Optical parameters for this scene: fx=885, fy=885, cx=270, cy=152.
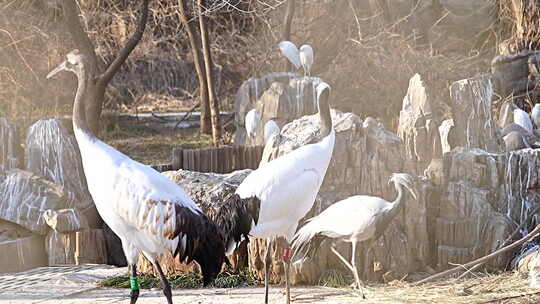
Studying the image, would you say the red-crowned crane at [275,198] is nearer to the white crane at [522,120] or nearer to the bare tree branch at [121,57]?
the white crane at [522,120]

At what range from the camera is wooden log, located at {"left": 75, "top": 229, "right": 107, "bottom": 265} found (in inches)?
335

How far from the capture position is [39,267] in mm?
8555

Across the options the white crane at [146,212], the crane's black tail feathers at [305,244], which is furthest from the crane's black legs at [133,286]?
the crane's black tail feathers at [305,244]

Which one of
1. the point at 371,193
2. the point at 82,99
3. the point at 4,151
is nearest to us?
the point at 82,99

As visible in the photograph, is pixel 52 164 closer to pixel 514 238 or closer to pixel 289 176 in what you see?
pixel 289 176

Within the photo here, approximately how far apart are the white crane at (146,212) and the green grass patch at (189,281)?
1.15m

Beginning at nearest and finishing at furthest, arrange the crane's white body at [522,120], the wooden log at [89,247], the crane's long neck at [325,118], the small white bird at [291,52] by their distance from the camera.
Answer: the crane's long neck at [325,118] → the wooden log at [89,247] → the crane's white body at [522,120] → the small white bird at [291,52]

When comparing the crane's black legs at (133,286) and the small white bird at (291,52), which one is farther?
the small white bird at (291,52)

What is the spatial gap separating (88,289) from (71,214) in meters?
1.58

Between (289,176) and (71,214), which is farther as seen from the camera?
(71,214)

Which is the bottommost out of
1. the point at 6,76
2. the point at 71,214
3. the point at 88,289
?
the point at 88,289

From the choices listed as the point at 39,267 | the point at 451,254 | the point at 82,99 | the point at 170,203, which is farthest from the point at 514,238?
the point at 39,267

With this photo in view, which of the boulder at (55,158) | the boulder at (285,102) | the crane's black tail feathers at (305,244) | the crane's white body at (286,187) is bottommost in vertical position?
the crane's black tail feathers at (305,244)

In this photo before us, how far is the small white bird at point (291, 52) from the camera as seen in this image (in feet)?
46.3
